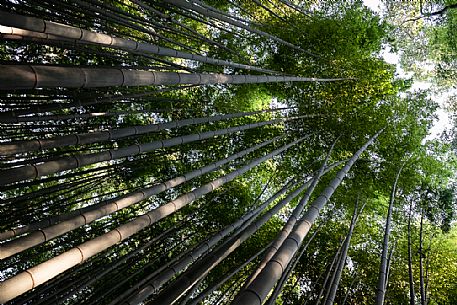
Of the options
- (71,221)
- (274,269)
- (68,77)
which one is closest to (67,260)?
(71,221)

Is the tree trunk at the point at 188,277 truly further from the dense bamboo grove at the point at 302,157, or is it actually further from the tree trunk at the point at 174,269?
the dense bamboo grove at the point at 302,157

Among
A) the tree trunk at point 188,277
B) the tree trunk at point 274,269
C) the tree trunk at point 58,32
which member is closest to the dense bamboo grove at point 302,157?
the tree trunk at point 188,277

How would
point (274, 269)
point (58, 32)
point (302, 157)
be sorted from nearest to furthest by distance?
1. point (274, 269)
2. point (58, 32)
3. point (302, 157)

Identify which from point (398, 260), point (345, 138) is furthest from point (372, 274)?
point (345, 138)

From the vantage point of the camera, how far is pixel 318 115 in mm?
7039

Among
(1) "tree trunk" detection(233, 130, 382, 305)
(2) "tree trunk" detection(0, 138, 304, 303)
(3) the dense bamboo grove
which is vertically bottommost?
(2) "tree trunk" detection(0, 138, 304, 303)

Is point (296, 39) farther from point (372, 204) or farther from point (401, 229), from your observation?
point (401, 229)

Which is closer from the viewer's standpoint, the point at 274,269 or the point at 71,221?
the point at 274,269

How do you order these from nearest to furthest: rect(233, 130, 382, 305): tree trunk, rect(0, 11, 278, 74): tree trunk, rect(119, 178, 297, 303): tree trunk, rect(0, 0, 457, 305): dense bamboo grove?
rect(233, 130, 382, 305): tree trunk, rect(0, 11, 278, 74): tree trunk, rect(119, 178, 297, 303): tree trunk, rect(0, 0, 457, 305): dense bamboo grove

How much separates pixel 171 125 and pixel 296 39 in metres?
3.93

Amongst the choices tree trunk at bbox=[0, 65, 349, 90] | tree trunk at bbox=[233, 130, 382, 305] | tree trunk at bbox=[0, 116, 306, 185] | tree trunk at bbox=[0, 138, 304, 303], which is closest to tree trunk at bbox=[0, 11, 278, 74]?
tree trunk at bbox=[0, 65, 349, 90]

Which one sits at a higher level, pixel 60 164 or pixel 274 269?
pixel 274 269

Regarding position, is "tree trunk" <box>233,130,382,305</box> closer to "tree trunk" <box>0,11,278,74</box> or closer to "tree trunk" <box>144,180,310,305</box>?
"tree trunk" <box>144,180,310,305</box>

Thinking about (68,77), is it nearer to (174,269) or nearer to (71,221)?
(71,221)
